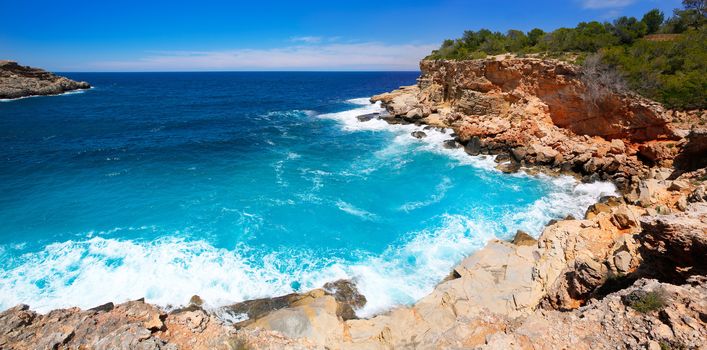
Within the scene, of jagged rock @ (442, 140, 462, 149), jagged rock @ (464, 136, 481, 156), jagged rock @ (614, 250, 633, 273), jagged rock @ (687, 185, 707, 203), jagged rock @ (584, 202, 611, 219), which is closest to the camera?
jagged rock @ (614, 250, 633, 273)

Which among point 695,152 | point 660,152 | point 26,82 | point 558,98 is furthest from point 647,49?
point 26,82

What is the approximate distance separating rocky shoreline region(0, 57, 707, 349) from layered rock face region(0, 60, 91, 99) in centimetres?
9376

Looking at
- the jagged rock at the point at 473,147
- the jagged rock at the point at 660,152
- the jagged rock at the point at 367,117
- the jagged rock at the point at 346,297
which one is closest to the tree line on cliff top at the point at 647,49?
the jagged rock at the point at 660,152

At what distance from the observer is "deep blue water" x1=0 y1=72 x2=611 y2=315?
16.8m

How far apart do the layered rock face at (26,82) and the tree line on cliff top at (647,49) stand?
96.2 m

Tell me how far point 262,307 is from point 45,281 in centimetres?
1150

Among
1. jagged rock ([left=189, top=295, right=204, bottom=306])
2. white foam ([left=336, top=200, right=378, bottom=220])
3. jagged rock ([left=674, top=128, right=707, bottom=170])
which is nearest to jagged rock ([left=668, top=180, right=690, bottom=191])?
jagged rock ([left=674, top=128, right=707, bottom=170])

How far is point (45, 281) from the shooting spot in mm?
16703

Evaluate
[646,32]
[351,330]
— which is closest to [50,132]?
[351,330]

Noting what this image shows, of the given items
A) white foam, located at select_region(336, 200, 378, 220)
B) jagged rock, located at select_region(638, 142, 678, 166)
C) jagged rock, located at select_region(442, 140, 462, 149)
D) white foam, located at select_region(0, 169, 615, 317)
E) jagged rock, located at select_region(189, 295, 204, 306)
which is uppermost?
jagged rock, located at select_region(638, 142, 678, 166)

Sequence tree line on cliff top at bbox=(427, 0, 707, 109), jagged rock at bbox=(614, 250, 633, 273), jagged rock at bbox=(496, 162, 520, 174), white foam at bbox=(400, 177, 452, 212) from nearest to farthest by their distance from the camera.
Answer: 1. jagged rock at bbox=(614, 250, 633, 273)
2. white foam at bbox=(400, 177, 452, 212)
3. tree line on cliff top at bbox=(427, 0, 707, 109)
4. jagged rock at bbox=(496, 162, 520, 174)

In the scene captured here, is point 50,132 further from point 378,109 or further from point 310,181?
point 378,109

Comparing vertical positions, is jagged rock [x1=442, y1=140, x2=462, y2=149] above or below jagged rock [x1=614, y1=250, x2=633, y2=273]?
below

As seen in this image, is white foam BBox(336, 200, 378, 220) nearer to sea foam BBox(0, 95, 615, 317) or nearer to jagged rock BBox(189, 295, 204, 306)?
sea foam BBox(0, 95, 615, 317)
